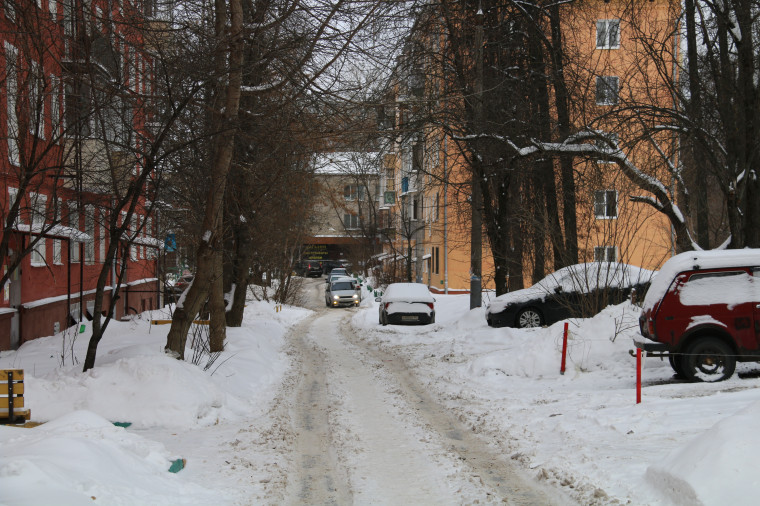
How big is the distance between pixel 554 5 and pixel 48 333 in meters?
16.5

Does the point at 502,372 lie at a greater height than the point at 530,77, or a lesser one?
lesser

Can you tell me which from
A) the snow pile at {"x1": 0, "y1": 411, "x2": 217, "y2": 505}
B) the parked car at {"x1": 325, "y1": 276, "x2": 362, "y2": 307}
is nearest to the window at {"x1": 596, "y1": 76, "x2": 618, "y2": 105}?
the snow pile at {"x1": 0, "y1": 411, "x2": 217, "y2": 505}

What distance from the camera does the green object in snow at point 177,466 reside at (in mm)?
6341

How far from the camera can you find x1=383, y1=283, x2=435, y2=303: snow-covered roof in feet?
78.4

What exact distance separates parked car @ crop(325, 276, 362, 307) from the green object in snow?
116 ft

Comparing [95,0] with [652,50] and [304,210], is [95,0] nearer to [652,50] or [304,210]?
[652,50]

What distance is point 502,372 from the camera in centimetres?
1239

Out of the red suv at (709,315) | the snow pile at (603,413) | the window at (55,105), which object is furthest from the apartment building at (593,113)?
the window at (55,105)

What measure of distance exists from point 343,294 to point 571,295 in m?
26.1

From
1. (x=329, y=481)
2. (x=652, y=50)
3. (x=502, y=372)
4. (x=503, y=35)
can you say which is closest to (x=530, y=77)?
(x=503, y=35)

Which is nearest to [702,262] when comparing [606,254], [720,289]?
[720,289]

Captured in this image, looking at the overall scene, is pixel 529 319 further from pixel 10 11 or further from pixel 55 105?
pixel 10 11

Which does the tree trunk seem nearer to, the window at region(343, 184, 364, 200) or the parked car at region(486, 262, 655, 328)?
the parked car at region(486, 262, 655, 328)

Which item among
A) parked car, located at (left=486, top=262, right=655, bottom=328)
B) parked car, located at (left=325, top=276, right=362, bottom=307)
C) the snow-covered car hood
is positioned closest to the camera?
Answer: the snow-covered car hood
